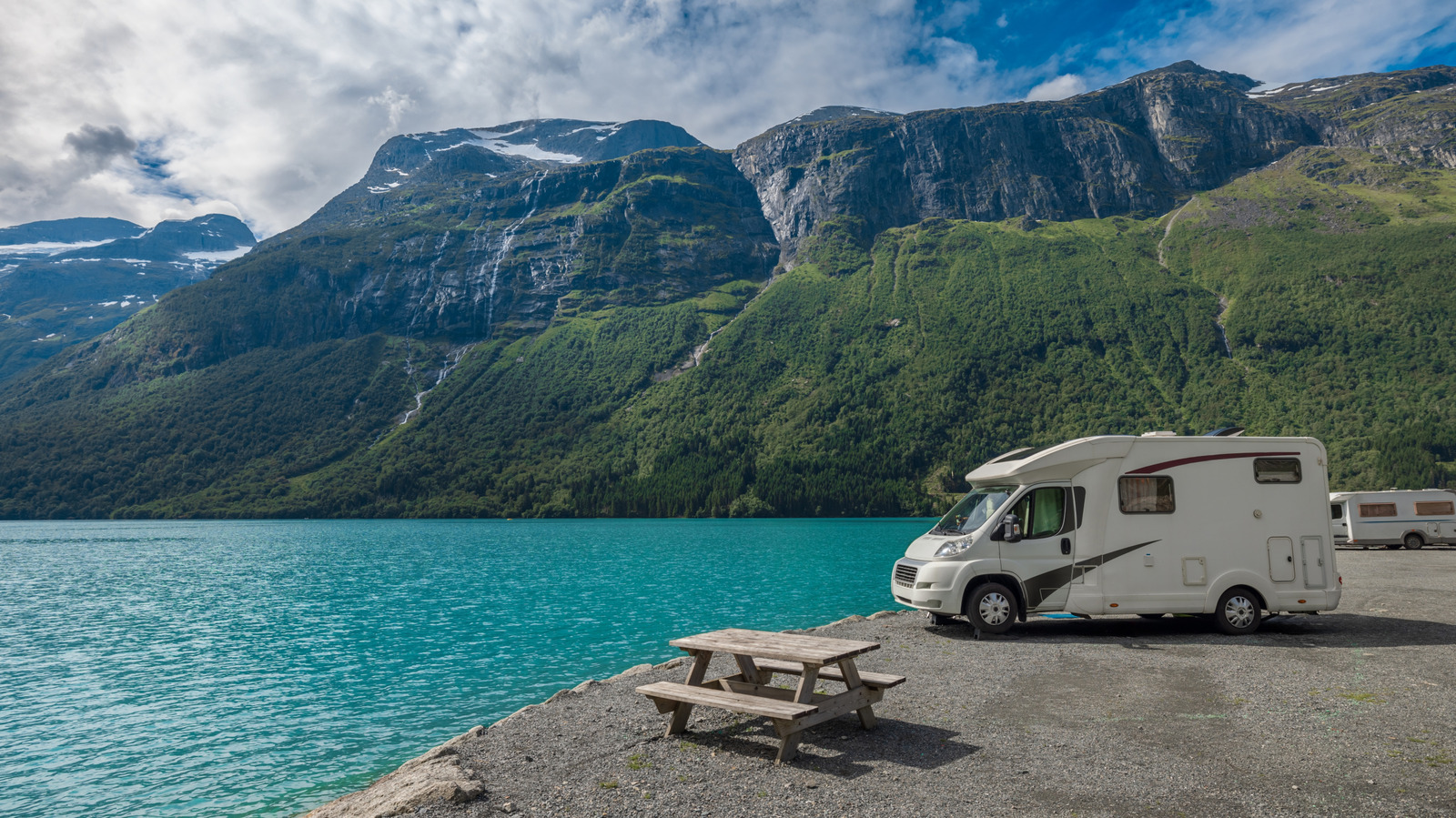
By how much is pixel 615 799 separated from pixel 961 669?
7132 mm

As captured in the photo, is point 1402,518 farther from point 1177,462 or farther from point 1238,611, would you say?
point 1177,462

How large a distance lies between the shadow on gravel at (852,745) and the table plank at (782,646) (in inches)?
40.8

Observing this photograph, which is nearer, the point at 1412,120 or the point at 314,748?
the point at 314,748

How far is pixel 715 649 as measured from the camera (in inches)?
318

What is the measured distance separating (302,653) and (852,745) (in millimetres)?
20174

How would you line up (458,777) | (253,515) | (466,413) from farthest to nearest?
(466,413)
(253,515)
(458,777)

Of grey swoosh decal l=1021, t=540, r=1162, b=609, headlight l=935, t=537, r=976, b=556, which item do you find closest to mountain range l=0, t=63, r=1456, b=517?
grey swoosh decal l=1021, t=540, r=1162, b=609

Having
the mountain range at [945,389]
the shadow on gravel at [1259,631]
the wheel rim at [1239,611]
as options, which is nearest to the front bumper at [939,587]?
the shadow on gravel at [1259,631]

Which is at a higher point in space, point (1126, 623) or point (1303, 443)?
point (1303, 443)

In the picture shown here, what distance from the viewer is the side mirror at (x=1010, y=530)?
1431 cm

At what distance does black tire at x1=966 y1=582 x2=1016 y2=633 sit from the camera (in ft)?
47.4

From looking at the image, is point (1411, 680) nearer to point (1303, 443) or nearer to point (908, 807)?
point (1303, 443)

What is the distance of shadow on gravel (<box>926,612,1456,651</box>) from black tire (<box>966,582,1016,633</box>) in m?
0.29

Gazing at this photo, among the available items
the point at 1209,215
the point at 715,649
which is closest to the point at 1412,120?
the point at 1209,215
